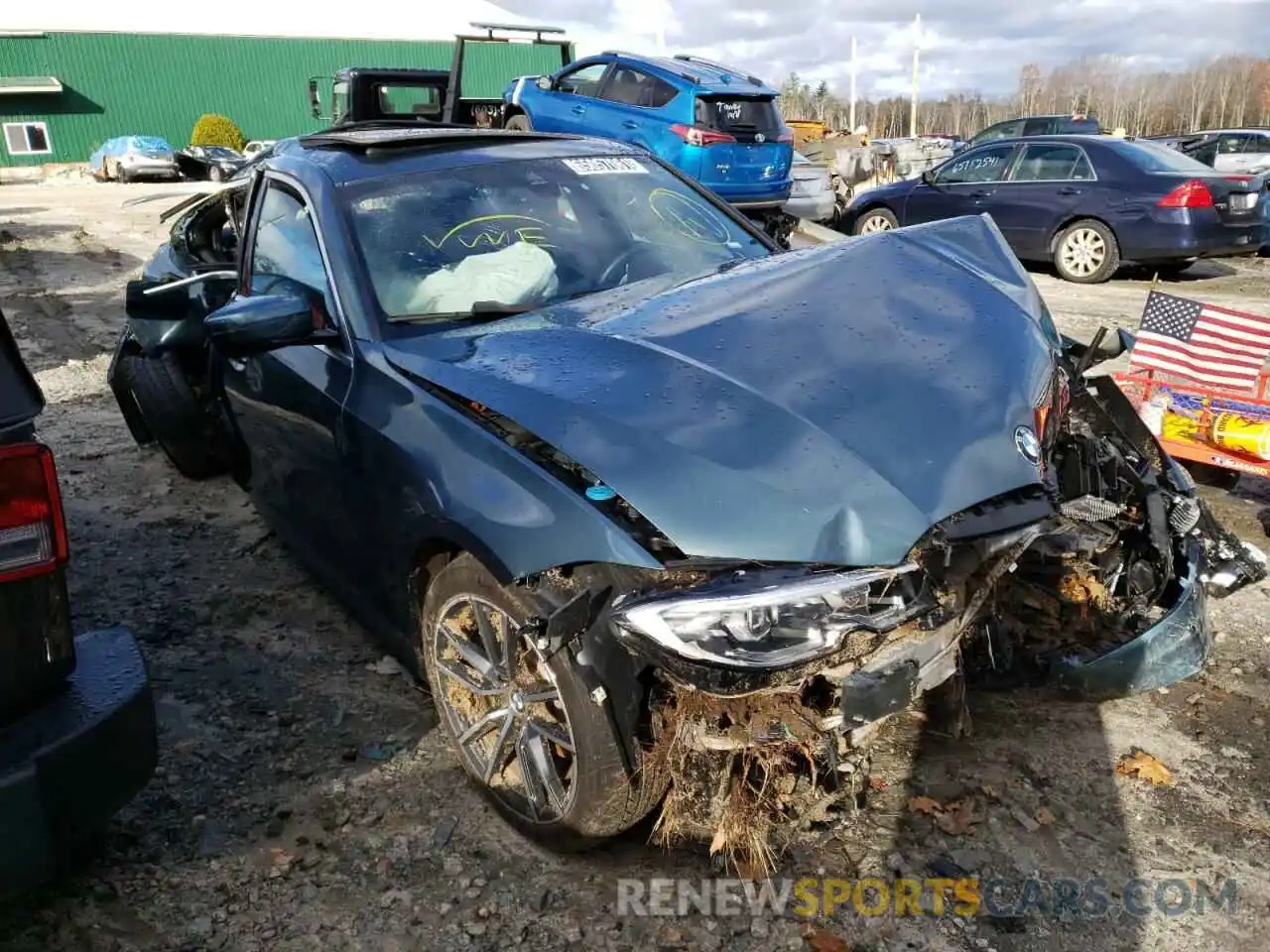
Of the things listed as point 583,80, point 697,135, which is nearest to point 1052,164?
point 697,135

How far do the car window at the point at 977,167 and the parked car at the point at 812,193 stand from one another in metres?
1.42

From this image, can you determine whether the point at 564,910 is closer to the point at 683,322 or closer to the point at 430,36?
the point at 683,322

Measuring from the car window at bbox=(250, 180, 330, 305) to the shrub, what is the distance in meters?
33.3

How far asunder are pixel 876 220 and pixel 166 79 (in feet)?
112

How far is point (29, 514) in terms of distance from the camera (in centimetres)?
182

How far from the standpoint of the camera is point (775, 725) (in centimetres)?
196

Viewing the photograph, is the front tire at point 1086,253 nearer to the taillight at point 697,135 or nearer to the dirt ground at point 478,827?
the taillight at point 697,135

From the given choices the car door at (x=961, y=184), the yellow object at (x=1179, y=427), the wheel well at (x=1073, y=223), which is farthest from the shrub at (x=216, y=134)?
the yellow object at (x=1179, y=427)

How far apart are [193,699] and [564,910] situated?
5.34ft

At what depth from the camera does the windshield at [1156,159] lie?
10.1 m

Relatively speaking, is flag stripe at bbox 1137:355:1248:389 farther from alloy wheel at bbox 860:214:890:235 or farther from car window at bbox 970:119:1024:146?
car window at bbox 970:119:1024:146

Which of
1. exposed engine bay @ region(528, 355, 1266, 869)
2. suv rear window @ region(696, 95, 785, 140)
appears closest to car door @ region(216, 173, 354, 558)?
exposed engine bay @ region(528, 355, 1266, 869)

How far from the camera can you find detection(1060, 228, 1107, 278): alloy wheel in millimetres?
10242

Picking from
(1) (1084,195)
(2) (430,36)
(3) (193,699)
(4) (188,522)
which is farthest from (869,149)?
(2) (430,36)
